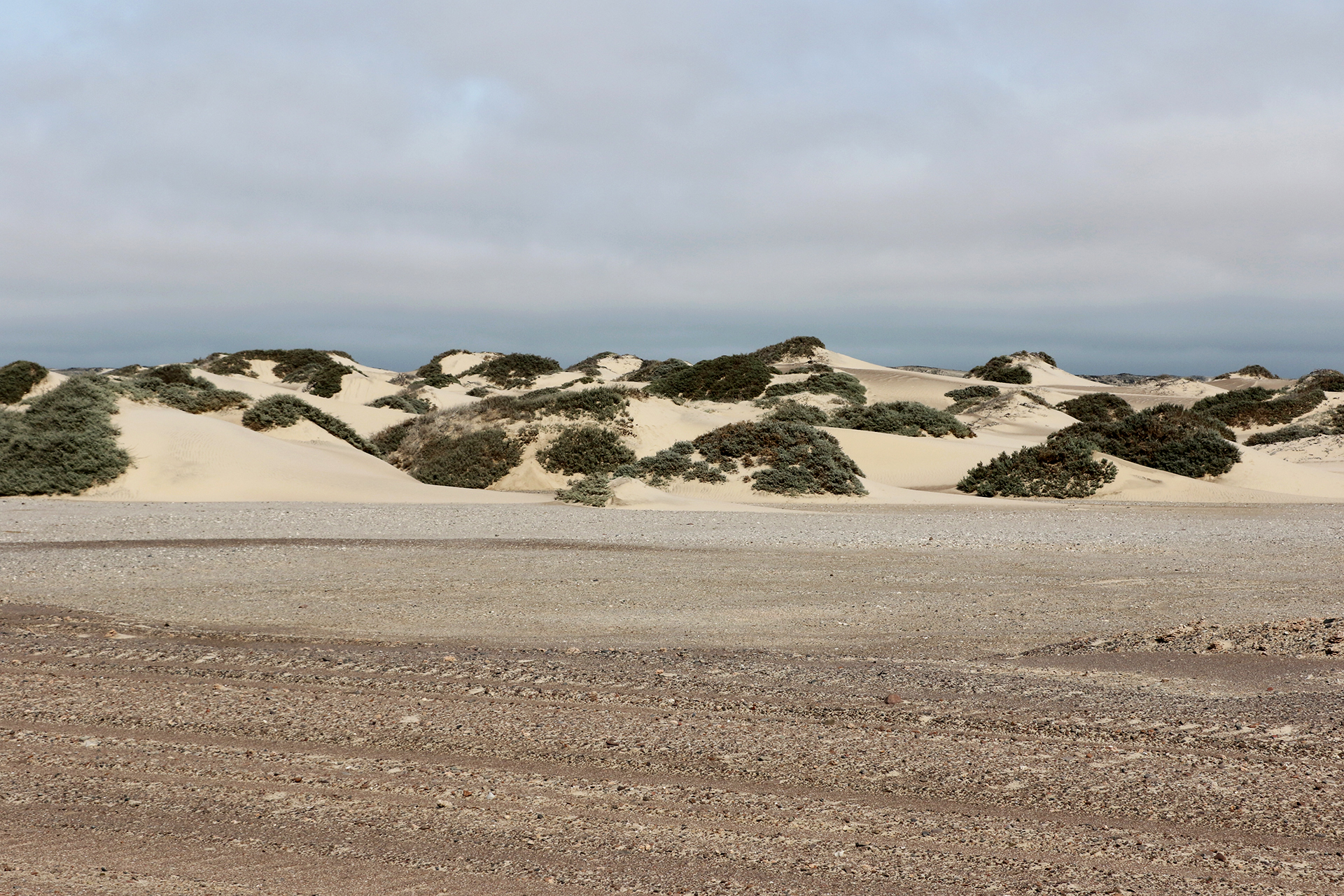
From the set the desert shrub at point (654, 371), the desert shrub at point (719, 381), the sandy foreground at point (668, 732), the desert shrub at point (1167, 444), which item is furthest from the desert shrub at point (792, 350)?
the sandy foreground at point (668, 732)

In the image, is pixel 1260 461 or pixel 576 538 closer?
pixel 576 538

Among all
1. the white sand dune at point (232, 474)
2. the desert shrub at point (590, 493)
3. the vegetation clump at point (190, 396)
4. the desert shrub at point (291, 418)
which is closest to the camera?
the desert shrub at point (590, 493)

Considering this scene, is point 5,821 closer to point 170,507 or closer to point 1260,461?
point 170,507

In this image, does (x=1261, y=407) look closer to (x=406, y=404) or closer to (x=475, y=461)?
(x=406, y=404)

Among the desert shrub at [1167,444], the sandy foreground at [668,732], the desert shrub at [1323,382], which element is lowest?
the sandy foreground at [668,732]

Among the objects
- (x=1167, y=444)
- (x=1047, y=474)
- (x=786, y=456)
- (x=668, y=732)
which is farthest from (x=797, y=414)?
(x=668, y=732)

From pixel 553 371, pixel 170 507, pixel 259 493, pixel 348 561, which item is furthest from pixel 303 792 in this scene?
pixel 553 371

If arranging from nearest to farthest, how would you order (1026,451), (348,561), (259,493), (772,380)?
(348,561), (259,493), (1026,451), (772,380)

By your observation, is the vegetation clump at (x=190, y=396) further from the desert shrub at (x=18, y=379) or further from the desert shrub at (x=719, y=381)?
the desert shrub at (x=719, y=381)

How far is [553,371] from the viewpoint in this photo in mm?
67438

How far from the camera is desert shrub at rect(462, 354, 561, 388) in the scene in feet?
214

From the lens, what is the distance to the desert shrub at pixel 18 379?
35.8 meters

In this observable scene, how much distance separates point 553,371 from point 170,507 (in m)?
47.9

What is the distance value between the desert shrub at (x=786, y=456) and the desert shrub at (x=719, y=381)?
69.2 feet
